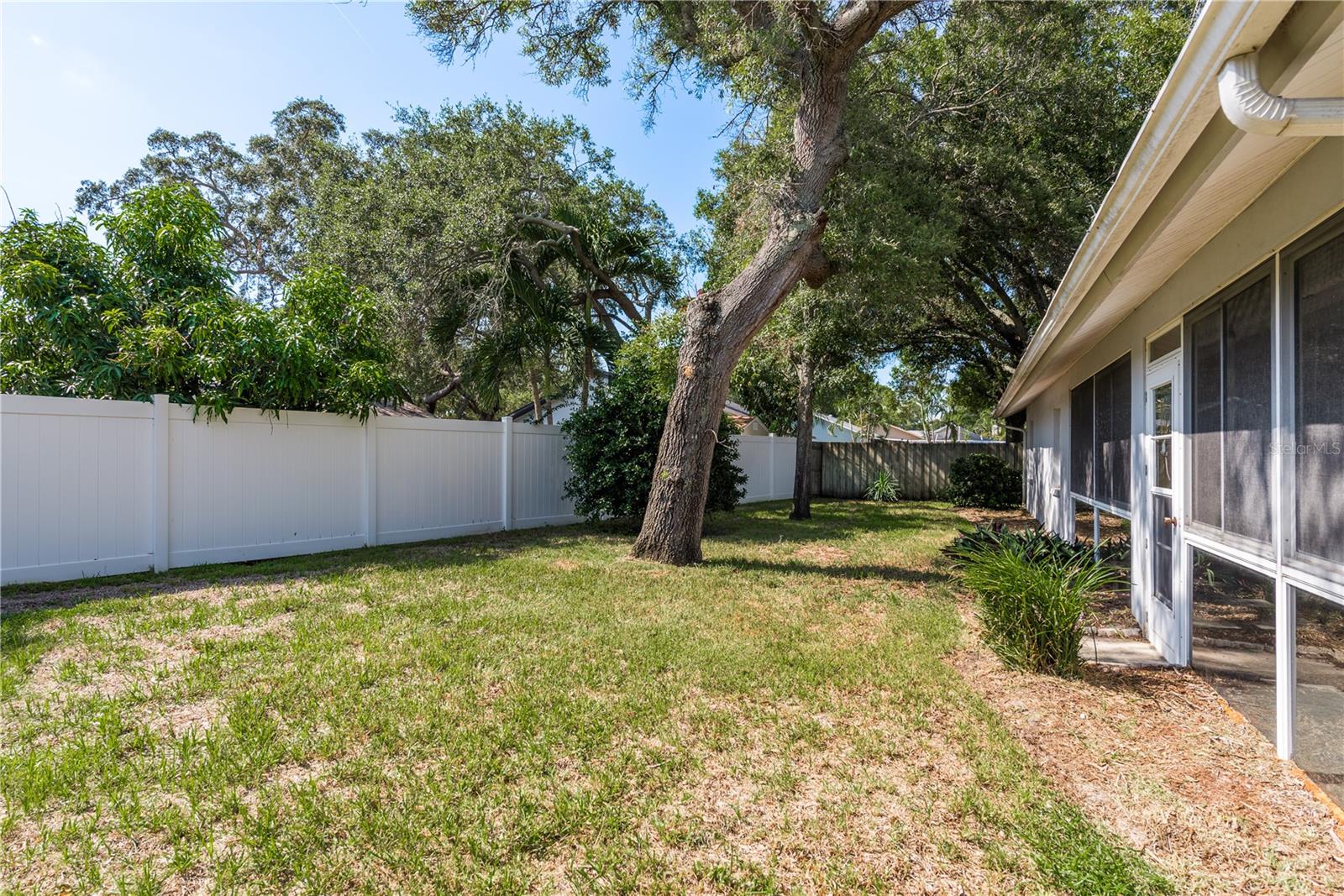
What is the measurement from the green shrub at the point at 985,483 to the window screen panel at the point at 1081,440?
8354 millimetres

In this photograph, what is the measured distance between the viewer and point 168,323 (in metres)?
6.37

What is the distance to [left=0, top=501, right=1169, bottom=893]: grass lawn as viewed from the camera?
1.95 metres

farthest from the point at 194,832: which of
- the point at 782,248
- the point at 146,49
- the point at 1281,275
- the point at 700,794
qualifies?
the point at 146,49

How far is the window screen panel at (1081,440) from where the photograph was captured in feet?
20.5

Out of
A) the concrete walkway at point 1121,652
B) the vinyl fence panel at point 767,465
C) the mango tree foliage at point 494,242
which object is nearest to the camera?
the concrete walkway at point 1121,652

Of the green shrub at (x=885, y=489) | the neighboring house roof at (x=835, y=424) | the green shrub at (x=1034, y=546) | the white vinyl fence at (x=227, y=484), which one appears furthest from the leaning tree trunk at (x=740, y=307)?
the neighboring house roof at (x=835, y=424)

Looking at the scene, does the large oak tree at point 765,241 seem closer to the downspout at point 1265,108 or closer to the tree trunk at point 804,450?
the tree trunk at point 804,450

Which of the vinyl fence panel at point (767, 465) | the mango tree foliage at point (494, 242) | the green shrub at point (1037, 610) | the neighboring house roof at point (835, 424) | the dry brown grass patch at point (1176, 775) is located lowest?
the dry brown grass patch at point (1176, 775)

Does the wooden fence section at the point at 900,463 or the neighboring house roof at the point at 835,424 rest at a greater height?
the neighboring house roof at the point at 835,424

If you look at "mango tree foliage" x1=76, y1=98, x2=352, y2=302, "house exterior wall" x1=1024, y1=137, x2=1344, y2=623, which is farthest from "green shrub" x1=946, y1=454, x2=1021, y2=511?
"mango tree foliage" x1=76, y1=98, x2=352, y2=302

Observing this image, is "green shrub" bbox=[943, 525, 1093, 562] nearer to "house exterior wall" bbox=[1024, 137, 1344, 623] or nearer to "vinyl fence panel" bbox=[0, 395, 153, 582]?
"house exterior wall" bbox=[1024, 137, 1344, 623]

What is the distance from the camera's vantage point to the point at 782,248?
22.3ft

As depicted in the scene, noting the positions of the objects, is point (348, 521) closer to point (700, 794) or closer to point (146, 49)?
point (146, 49)

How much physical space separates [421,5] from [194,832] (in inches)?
364
